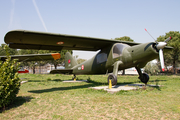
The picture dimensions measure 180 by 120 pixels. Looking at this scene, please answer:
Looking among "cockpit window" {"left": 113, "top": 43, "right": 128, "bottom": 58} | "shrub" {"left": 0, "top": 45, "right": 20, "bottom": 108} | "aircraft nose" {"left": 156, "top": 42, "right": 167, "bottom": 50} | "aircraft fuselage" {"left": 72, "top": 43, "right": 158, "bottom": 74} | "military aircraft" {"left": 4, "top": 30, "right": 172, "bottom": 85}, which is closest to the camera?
"shrub" {"left": 0, "top": 45, "right": 20, "bottom": 108}

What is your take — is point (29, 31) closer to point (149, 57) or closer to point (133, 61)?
point (133, 61)

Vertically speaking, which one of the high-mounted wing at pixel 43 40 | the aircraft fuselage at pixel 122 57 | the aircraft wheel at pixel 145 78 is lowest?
the aircraft wheel at pixel 145 78

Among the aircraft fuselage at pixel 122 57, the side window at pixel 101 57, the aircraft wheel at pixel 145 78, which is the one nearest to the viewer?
the aircraft fuselage at pixel 122 57

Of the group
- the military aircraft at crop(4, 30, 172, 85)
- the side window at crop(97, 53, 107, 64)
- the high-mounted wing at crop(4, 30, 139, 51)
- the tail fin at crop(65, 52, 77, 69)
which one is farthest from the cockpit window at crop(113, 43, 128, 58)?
the tail fin at crop(65, 52, 77, 69)

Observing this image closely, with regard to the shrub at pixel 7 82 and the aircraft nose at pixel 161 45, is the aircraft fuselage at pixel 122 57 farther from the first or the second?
the shrub at pixel 7 82

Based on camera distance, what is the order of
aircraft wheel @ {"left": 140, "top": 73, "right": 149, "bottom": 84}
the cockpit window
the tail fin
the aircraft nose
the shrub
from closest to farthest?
the shrub, the aircraft nose, the cockpit window, aircraft wheel @ {"left": 140, "top": 73, "right": 149, "bottom": 84}, the tail fin

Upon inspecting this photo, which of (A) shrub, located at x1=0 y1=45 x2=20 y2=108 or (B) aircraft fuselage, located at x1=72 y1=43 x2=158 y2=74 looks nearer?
(A) shrub, located at x1=0 y1=45 x2=20 y2=108

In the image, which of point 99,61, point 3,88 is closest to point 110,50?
point 99,61

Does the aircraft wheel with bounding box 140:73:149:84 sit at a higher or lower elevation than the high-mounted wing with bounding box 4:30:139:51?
lower

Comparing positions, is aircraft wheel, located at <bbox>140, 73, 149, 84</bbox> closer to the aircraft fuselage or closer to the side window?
the aircraft fuselage

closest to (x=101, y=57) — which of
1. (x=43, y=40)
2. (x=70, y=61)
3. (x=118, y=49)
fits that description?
(x=118, y=49)

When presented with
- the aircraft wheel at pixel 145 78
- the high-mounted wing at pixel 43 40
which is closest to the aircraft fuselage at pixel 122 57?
the high-mounted wing at pixel 43 40

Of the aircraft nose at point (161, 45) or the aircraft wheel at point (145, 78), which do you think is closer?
the aircraft nose at point (161, 45)

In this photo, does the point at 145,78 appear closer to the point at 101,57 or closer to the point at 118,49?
the point at 118,49
